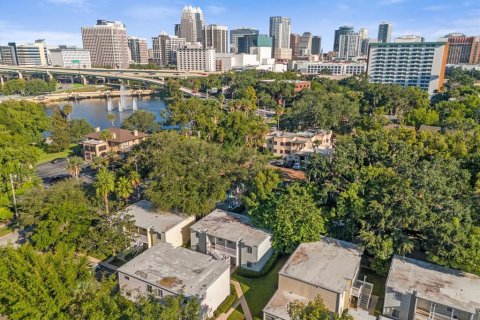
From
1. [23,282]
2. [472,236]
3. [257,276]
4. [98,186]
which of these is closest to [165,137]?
[98,186]

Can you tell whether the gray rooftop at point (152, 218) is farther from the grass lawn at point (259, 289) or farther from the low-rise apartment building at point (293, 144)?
the low-rise apartment building at point (293, 144)

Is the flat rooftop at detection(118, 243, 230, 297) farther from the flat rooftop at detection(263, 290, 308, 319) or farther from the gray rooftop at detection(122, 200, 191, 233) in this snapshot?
the gray rooftop at detection(122, 200, 191, 233)

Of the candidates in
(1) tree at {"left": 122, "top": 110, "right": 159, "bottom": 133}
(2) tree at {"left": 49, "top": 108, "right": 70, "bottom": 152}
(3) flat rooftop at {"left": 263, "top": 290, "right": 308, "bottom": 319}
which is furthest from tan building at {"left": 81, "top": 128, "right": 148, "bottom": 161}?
(3) flat rooftop at {"left": 263, "top": 290, "right": 308, "bottom": 319}

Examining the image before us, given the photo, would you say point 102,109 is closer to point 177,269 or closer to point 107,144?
point 107,144

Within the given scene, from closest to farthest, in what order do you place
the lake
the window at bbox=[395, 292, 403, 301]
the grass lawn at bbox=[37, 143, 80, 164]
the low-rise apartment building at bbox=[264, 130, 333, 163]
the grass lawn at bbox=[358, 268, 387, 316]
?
the window at bbox=[395, 292, 403, 301] → the grass lawn at bbox=[358, 268, 387, 316] → the low-rise apartment building at bbox=[264, 130, 333, 163] → the grass lawn at bbox=[37, 143, 80, 164] → the lake

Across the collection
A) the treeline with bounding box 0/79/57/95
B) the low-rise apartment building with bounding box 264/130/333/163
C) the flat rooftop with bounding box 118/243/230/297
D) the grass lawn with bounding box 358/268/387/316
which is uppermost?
the treeline with bounding box 0/79/57/95

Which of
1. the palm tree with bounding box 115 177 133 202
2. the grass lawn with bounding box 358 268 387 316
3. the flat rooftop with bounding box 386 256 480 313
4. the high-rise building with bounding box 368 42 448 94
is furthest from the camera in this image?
the high-rise building with bounding box 368 42 448 94

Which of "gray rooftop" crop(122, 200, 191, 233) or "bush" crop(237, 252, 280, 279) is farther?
"gray rooftop" crop(122, 200, 191, 233)

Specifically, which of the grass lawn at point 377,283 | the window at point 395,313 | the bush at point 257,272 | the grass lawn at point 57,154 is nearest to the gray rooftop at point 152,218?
the bush at point 257,272
